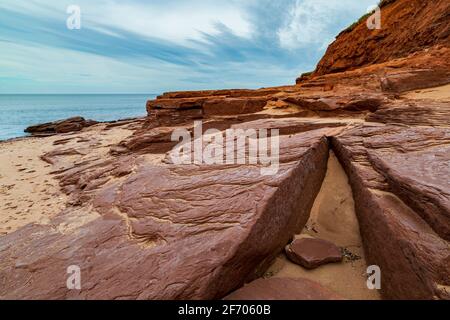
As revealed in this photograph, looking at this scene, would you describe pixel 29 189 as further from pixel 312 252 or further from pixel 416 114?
pixel 416 114

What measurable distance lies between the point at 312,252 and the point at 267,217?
89 centimetres

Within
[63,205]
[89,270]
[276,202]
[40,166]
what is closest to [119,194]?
[89,270]

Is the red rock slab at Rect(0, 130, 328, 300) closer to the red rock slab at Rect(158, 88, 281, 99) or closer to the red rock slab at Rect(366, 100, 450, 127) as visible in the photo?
the red rock slab at Rect(366, 100, 450, 127)

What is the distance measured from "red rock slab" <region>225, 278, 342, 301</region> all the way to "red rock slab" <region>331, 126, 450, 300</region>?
33.2 inches

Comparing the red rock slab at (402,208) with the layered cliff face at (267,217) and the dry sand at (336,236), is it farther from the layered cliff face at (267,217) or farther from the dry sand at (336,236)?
the dry sand at (336,236)

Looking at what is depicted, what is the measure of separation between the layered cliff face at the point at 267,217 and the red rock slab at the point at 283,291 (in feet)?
0.05

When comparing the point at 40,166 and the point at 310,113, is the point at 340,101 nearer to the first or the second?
the point at 310,113

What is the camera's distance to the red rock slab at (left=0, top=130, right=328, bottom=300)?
9.98ft

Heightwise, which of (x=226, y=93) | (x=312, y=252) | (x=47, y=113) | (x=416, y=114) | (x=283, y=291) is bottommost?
(x=283, y=291)

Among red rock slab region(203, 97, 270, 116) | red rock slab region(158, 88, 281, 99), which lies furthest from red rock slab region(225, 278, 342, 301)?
red rock slab region(158, 88, 281, 99)

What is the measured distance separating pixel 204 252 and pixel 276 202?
1.35 m

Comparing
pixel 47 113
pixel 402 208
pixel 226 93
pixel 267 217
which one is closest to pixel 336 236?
pixel 402 208

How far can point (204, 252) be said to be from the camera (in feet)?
10.5

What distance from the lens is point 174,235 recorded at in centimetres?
363
